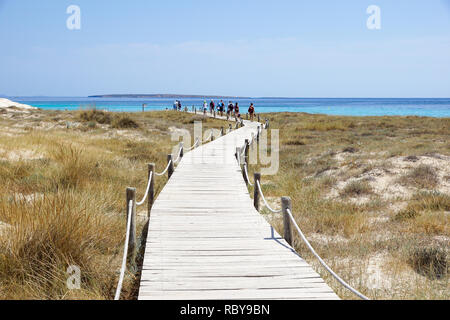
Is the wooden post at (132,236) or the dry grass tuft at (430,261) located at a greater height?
the wooden post at (132,236)

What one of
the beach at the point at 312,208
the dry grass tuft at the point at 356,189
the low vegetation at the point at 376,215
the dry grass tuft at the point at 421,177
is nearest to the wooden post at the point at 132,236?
the beach at the point at 312,208

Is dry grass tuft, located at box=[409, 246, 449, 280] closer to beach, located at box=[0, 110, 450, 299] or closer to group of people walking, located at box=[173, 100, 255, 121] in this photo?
beach, located at box=[0, 110, 450, 299]

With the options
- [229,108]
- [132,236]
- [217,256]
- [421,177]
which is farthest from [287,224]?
[229,108]

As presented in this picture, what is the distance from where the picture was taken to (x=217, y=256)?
173 inches

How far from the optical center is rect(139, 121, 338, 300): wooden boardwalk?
3.50 metres

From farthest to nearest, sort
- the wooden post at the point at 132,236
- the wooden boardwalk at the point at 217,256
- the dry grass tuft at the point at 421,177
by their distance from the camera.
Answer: the dry grass tuft at the point at 421,177 < the wooden post at the point at 132,236 < the wooden boardwalk at the point at 217,256

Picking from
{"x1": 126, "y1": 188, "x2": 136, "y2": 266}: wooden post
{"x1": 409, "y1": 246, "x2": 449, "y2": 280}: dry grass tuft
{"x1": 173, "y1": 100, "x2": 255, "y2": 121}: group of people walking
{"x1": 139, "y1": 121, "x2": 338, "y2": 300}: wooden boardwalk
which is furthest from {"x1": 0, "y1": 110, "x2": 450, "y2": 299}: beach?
{"x1": 173, "y1": 100, "x2": 255, "y2": 121}: group of people walking

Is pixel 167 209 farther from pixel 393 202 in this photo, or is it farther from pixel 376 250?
pixel 393 202

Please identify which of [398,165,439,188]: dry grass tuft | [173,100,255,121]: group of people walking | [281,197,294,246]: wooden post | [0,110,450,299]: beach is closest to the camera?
[0,110,450,299]: beach

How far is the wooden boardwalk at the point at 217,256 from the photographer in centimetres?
350

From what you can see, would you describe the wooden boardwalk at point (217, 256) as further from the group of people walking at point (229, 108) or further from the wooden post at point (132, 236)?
the group of people walking at point (229, 108)
